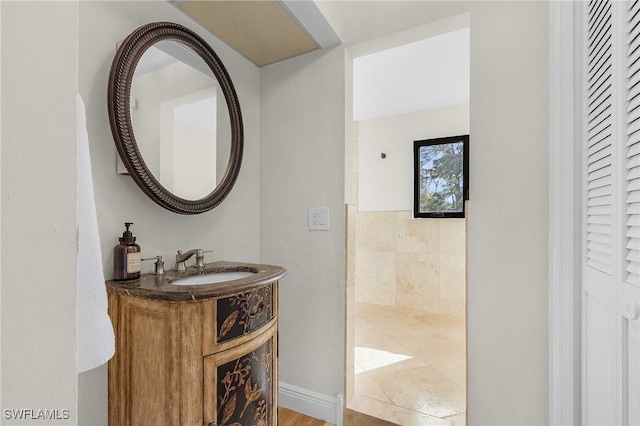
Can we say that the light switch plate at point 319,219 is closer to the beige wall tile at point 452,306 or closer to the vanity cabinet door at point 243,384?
the vanity cabinet door at point 243,384

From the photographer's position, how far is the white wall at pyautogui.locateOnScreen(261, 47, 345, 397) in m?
1.56

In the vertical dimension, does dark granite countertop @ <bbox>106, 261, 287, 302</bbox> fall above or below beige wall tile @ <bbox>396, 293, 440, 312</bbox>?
above

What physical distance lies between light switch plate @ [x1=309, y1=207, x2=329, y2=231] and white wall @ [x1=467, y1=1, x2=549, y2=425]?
0.69m

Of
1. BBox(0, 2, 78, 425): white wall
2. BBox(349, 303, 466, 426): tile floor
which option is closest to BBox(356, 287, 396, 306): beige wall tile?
BBox(349, 303, 466, 426): tile floor

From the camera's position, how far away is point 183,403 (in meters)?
0.83

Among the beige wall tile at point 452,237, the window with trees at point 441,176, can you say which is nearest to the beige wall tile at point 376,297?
the beige wall tile at point 452,237

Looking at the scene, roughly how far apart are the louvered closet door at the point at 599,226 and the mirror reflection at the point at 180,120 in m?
1.43

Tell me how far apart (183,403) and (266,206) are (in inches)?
43.5

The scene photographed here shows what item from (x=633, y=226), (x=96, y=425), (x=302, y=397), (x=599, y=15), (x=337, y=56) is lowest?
(x=302, y=397)

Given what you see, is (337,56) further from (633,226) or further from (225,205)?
(633,226)

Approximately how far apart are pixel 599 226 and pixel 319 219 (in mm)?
1113

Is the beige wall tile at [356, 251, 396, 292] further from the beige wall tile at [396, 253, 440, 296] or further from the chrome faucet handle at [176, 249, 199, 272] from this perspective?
the chrome faucet handle at [176, 249, 199, 272]

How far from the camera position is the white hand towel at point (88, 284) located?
65cm

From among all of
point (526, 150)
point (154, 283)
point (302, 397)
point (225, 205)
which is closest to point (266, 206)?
point (225, 205)
